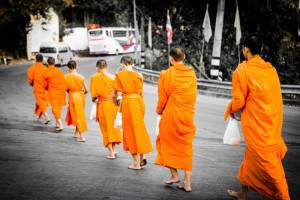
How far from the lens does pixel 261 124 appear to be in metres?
5.62

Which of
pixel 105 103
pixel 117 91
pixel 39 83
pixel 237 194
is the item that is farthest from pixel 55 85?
pixel 237 194

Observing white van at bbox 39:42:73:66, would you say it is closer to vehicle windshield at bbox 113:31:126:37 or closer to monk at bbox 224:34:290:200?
vehicle windshield at bbox 113:31:126:37

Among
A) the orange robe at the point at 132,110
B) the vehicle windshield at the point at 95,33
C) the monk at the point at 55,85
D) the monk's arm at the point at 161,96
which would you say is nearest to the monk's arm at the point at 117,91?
the orange robe at the point at 132,110

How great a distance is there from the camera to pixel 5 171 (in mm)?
7398

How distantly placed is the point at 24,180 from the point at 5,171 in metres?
0.67

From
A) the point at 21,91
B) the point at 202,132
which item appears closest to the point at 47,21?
the point at 21,91

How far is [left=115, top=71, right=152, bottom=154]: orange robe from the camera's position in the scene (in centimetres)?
772

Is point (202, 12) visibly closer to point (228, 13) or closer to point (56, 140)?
point (228, 13)

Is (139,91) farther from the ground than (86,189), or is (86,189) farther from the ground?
(139,91)

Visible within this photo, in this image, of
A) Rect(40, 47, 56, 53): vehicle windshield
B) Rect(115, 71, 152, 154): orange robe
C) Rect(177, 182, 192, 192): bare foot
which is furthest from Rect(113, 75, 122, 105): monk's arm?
Rect(40, 47, 56, 53): vehicle windshield

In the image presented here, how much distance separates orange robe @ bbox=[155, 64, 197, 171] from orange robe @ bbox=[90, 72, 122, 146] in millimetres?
2174

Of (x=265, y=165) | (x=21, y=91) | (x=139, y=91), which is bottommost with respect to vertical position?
(x=21, y=91)

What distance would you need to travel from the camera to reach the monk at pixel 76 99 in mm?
10297

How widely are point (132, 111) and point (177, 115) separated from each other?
1.33 meters
